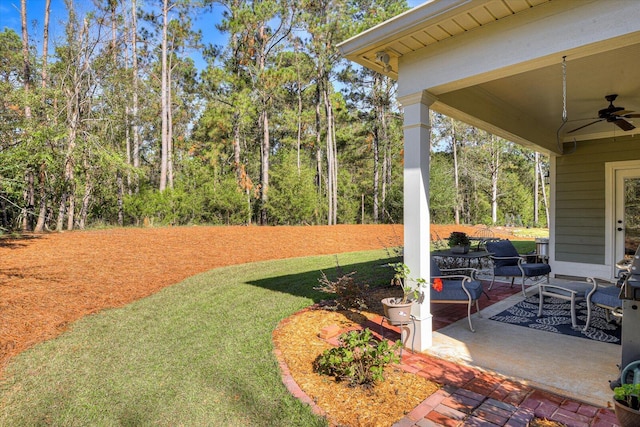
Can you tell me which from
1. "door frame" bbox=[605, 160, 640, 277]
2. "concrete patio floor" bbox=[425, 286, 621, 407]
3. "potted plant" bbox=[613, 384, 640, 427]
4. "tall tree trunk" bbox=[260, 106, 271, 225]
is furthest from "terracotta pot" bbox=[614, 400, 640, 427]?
"tall tree trunk" bbox=[260, 106, 271, 225]

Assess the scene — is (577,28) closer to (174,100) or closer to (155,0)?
(155,0)

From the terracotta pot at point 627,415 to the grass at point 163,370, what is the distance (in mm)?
1483

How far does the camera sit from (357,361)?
2518 mm

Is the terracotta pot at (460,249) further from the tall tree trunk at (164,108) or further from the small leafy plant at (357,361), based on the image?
the tall tree trunk at (164,108)

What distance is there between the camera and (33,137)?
8250mm

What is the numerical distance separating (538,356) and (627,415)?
4.49ft

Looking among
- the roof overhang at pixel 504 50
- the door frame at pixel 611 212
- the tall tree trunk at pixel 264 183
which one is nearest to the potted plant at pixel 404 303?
the roof overhang at pixel 504 50

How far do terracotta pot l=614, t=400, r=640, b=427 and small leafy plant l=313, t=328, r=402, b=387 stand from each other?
4.11ft

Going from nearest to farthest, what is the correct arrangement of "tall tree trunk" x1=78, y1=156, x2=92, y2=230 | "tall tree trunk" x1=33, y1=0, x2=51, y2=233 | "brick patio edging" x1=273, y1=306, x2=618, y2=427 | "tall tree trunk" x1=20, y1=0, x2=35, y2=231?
"brick patio edging" x1=273, y1=306, x2=618, y2=427 < "tall tree trunk" x1=20, y1=0, x2=35, y2=231 < "tall tree trunk" x1=33, y1=0, x2=51, y2=233 < "tall tree trunk" x1=78, y1=156, x2=92, y2=230

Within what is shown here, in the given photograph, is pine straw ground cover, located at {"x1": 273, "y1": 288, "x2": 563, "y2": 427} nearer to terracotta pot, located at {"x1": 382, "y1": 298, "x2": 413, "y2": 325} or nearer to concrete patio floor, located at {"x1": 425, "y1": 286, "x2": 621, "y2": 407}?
terracotta pot, located at {"x1": 382, "y1": 298, "x2": 413, "y2": 325}

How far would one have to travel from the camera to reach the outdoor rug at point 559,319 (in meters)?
3.41

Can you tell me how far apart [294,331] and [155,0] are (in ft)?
58.2

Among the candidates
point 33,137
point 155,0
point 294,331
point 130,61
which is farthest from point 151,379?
point 130,61

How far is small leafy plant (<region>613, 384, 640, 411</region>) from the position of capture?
1.60m
